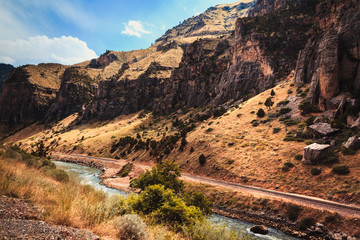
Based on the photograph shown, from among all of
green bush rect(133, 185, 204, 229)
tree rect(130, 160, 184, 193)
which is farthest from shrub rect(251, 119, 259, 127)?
green bush rect(133, 185, 204, 229)

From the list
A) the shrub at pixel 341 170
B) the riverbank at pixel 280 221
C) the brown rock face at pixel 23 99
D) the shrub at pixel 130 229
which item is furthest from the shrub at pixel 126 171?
the brown rock face at pixel 23 99

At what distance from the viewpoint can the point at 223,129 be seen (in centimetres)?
4988

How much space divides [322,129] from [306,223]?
1937 cm

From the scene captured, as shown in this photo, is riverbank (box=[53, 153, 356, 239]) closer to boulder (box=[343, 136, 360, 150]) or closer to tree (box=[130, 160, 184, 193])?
tree (box=[130, 160, 184, 193])

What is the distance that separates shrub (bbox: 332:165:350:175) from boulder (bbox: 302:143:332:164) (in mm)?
2683

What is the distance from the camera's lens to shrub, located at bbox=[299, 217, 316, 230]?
19.1 m

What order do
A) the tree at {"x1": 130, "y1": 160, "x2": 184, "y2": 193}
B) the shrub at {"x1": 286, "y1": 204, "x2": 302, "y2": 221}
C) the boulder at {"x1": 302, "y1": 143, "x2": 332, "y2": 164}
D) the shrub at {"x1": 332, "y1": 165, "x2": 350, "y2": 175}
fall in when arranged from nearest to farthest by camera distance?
the shrub at {"x1": 286, "y1": 204, "x2": 302, "y2": 221} < the tree at {"x1": 130, "y1": 160, "x2": 184, "y2": 193} < the shrub at {"x1": 332, "y1": 165, "x2": 350, "y2": 175} < the boulder at {"x1": 302, "y1": 143, "x2": 332, "y2": 164}

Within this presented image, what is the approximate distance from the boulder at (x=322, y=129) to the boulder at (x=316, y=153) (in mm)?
4165

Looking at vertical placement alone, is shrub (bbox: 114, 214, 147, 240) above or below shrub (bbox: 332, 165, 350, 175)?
below

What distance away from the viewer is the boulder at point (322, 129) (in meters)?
30.7

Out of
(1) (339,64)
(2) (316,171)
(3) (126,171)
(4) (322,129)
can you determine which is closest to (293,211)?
(2) (316,171)

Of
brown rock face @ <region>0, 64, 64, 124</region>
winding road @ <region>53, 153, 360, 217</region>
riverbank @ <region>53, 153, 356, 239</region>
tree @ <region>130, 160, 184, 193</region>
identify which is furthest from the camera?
brown rock face @ <region>0, 64, 64, 124</region>

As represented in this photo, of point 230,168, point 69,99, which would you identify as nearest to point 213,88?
point 230,168

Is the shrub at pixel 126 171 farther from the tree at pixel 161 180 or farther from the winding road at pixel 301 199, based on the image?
the tree at pixel 161 180
